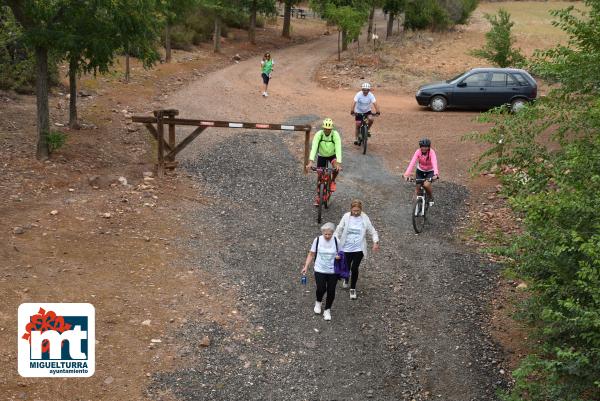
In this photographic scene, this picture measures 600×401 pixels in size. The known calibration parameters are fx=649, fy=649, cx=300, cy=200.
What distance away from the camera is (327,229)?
877 cm

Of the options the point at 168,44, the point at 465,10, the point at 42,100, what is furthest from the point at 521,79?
the point at 465,10

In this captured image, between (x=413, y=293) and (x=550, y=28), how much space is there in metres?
40.9

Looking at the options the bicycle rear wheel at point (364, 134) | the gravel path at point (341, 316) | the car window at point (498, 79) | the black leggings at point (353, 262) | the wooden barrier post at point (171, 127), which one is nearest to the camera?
the gravel path at point (341, 316)

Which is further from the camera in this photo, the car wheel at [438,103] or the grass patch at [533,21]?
the grass patch at [533,21]

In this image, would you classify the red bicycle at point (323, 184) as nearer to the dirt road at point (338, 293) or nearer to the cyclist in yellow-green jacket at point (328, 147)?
the cyclist in yellow-green jacket at point (328, 147)

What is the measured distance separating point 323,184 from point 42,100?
23.1ft

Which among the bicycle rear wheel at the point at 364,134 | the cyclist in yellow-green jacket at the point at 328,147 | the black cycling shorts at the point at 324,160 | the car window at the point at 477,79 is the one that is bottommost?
the bicycle rear wheel at the point at 364,134

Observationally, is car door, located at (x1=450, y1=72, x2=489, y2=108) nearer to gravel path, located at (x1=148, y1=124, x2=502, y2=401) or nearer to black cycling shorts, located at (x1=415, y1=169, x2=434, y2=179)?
gravel path, located at (x1=148, y1=124, x2=502, y2=401)

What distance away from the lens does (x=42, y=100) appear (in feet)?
49.1

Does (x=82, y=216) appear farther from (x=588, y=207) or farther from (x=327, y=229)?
(x=588, y=207)

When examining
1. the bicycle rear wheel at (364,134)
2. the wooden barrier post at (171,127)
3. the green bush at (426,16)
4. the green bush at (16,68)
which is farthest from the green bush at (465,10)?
the wooden barrier post at (171,127)

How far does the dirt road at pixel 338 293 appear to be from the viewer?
7.93 meters

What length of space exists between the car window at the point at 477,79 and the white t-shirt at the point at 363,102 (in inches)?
291

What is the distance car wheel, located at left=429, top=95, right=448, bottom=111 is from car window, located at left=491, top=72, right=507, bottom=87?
1808mm
